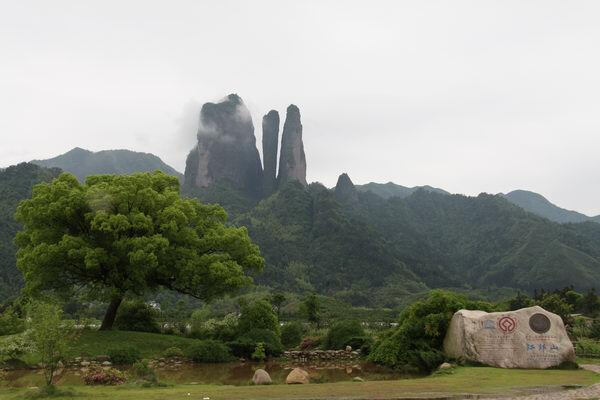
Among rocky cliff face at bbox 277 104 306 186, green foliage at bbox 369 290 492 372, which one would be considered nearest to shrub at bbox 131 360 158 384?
green foliage at bbox 369 290 492 372

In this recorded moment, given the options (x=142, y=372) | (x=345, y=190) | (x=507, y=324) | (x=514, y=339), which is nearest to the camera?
(x=142, y=372)

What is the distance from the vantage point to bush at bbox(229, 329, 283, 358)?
2097 cm

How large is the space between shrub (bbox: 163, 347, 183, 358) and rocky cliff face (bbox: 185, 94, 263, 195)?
13175 cm

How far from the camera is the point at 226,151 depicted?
505 feet

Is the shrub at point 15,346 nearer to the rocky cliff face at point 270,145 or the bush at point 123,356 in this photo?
the bush at point 123,356

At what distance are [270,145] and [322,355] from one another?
146281mm

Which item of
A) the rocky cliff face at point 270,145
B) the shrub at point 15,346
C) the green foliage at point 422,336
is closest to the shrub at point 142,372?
the shrub at point 15,346

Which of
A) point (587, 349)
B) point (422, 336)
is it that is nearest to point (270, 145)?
point (587, 349)

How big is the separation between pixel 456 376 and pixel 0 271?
186 ft

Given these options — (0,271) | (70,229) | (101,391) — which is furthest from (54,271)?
(0,271)

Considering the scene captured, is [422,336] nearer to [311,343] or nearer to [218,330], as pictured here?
[311,343]

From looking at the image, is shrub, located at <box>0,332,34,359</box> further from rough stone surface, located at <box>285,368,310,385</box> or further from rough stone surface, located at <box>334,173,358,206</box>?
rough stone surface, located at <box>334,173,358,206</box>

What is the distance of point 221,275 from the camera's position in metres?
22.0

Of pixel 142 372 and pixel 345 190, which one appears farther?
pixel 345 190
